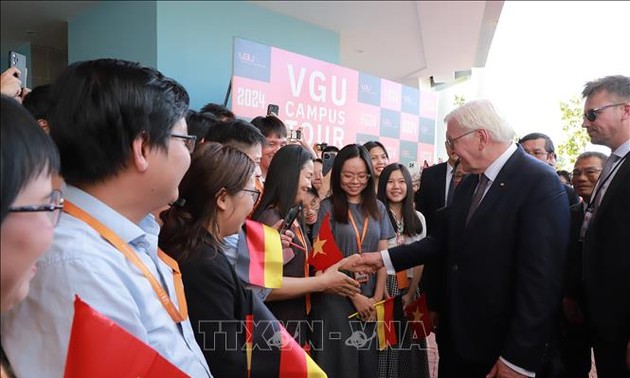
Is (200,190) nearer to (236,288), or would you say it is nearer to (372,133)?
(236,288)

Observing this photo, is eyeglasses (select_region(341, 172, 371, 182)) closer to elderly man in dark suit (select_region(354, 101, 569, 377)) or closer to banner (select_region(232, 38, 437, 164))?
elderly man in dark suit (select_region(354, 101, 569, 377))

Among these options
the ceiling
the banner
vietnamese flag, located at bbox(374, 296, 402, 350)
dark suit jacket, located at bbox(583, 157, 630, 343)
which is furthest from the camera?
the ceiling

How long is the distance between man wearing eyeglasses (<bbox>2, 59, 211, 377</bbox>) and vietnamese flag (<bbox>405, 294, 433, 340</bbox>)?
71.2 inches

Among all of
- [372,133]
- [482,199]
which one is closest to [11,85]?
[482,199]

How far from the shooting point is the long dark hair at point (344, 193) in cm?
262

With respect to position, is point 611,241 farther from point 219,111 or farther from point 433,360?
point 433,360

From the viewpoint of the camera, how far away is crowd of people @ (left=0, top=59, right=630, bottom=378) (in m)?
0.73

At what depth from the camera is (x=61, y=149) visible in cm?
85

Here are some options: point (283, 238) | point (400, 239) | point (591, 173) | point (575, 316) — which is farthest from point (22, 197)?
point (591, 173)

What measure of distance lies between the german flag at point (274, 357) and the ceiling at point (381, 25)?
555 centimetres

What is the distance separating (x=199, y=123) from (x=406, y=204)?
4.91 feet

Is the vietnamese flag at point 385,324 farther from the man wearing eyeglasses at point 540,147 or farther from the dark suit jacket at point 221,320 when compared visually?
the man wearing eyeglasses at point 540,147

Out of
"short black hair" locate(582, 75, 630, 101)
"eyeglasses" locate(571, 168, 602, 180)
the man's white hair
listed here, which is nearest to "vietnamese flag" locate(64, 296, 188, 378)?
the man's white hair

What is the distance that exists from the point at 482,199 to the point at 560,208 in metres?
0.27
